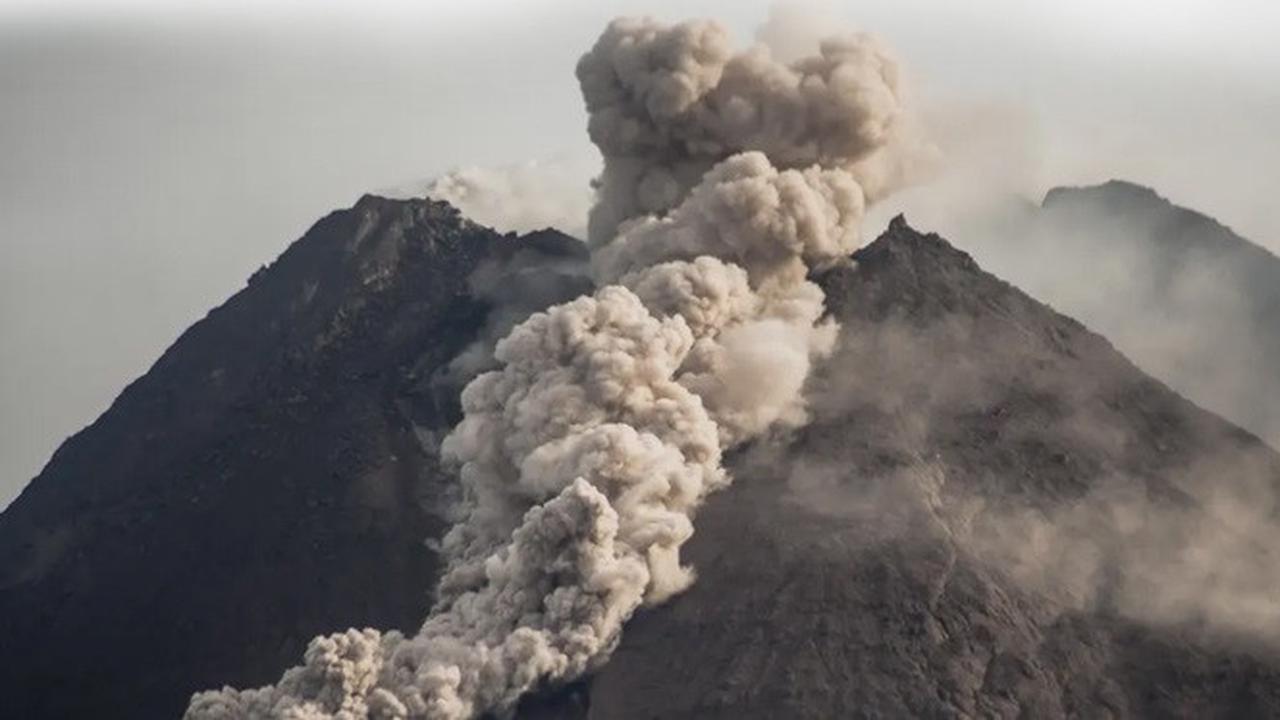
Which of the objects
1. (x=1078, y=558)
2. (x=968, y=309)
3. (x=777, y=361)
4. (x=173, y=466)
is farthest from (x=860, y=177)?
(x=173, y=466)

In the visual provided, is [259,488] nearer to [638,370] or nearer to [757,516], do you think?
[638,370]

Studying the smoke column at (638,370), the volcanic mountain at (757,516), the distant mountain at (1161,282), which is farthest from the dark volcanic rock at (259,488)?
the distant mountain at (1161,282)

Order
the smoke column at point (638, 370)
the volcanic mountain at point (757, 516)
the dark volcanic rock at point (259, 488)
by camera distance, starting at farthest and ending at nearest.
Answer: the dark volcanic rock at point (259, 488) < the smoke column at point (638, 370) < the volcanic mountain at point (757, 516)

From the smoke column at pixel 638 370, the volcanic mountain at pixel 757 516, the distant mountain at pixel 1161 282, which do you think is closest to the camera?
the volcanic mountain at pixel 757 516

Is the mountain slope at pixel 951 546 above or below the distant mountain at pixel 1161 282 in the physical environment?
below

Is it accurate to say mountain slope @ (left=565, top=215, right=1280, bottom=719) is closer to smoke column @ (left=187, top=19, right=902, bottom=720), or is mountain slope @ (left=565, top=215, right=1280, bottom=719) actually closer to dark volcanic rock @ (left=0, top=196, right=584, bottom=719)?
smoke column @ (left=187, top=19, right=902, bottom=720)

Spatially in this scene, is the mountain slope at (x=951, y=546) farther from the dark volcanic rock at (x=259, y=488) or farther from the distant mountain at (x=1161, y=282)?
the distant mountain at (x=1161, y=282)

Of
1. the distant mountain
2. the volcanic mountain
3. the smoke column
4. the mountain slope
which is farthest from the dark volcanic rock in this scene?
the distant mountain
